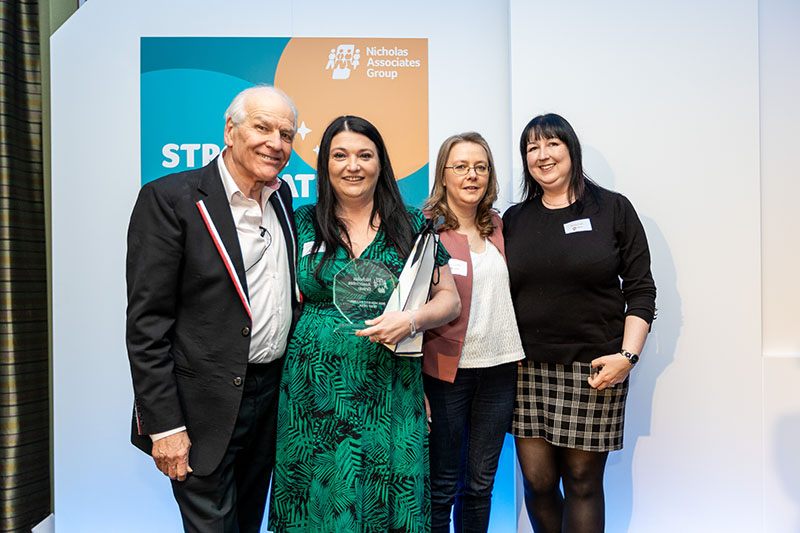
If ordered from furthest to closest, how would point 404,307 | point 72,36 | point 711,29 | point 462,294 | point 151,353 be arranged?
point 72,36
point 711,29
point 462,294
point 404,307
point 151,353

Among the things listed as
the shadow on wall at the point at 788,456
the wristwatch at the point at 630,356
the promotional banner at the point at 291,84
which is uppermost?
the promotional banner at the point at 291,84

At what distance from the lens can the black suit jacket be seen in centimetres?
150

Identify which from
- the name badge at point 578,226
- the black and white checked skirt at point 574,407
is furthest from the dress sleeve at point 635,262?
the black and white checked skirt at point 574,407

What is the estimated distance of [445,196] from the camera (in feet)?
7.00

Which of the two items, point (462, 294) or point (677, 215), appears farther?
point (677, 215)

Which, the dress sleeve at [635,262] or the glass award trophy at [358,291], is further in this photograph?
the dress sleeve at [635,262]

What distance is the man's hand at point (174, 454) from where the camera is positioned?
1.51 metres

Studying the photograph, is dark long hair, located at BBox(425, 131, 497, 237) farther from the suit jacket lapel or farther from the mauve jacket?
the suit jacket lapel

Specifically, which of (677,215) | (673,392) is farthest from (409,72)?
(673,392)

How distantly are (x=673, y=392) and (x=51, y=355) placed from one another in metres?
3.68

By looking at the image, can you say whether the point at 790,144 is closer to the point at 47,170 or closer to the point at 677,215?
the point at 677,215

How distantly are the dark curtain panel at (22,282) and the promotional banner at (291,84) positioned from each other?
0.62 metres

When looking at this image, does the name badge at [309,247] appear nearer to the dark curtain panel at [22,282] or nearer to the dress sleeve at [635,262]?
the dress sleeve at [635,262]

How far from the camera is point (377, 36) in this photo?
2.82m
